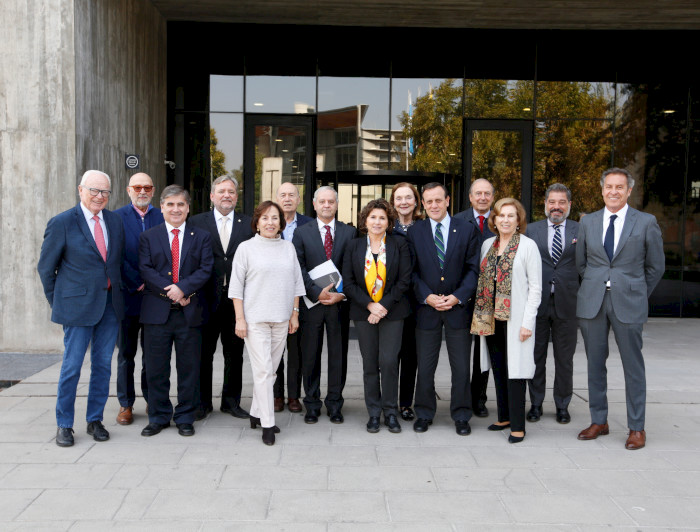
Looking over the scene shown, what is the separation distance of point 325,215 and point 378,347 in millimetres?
1159

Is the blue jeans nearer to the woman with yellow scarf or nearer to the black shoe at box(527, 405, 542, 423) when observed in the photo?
the woman with yellow scarf

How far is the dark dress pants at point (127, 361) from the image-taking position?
17.0 feet

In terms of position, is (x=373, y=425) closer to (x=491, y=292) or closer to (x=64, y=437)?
(x=491, y=292)

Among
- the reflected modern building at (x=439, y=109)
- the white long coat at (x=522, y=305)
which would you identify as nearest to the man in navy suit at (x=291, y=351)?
the white long coat at (x=522, y=305)

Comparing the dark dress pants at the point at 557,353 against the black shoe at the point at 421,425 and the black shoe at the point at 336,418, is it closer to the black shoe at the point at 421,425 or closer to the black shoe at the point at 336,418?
the black shoe at the point at 421,425

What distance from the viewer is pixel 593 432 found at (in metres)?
4.89

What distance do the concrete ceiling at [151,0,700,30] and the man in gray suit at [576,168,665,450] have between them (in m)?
6.13

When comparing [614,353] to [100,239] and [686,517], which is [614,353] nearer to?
[686,517]

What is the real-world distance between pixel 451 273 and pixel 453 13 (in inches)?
270

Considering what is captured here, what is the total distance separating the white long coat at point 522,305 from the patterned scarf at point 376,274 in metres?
0.99

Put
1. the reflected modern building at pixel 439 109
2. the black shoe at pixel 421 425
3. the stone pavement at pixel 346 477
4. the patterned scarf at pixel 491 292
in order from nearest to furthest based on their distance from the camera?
the stone pavement at pixel 346 477
the patterned scarf at pixel 491 292
the black shoe at pixel 421 425
the reflected modern building at pixel 439 109

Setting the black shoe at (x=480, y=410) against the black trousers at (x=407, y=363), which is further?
the black shoe at (x=480, y=410)

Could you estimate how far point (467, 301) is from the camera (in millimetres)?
4969

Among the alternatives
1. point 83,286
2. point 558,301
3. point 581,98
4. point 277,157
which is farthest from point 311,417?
point 581,98
